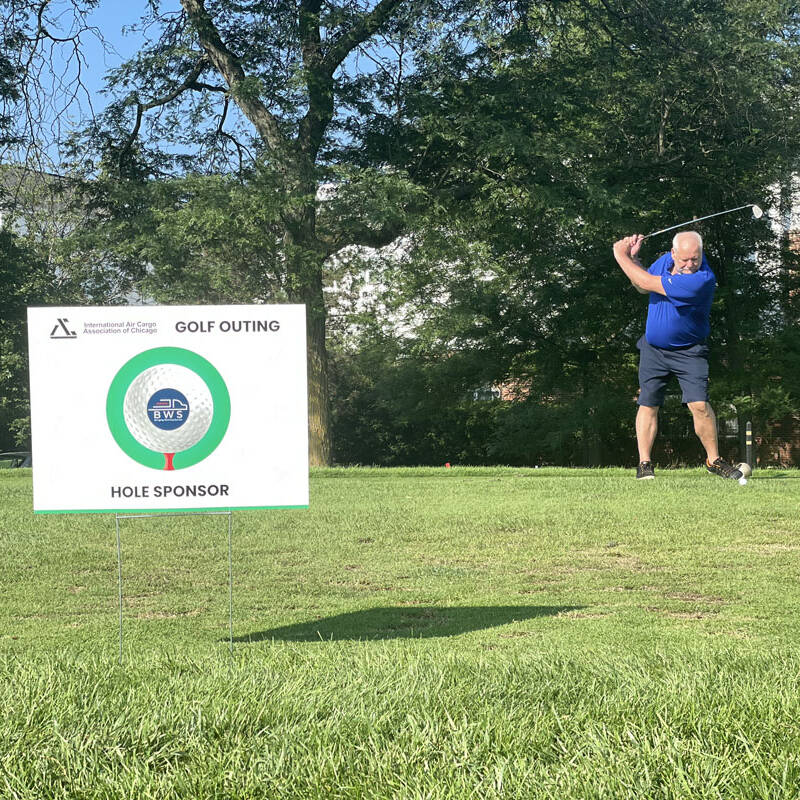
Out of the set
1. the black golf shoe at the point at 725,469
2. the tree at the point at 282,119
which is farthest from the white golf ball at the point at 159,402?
the tree at the point at 282,119

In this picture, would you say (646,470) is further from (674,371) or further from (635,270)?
(635,270)

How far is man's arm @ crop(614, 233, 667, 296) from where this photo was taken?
5.73m

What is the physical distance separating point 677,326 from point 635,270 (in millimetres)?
443

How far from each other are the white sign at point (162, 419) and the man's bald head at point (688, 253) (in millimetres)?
2405

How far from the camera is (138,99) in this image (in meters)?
30.5

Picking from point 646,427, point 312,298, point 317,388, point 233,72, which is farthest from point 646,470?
point 233,72

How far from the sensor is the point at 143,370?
6754mm

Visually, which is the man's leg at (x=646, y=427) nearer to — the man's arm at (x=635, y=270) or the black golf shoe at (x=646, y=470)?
the black golf shoe at (x=646, y=470)

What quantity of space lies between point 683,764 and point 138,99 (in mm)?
29311

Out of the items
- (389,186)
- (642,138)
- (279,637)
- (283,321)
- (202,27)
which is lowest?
(279,637)

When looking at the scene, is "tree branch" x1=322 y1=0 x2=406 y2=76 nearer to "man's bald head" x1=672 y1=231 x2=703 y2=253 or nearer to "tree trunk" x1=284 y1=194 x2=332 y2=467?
"tree trunk" x1=284 y1=194 x2=332 y2=467

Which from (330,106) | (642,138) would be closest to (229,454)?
(330,106)

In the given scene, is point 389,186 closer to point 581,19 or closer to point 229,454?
point 581,19

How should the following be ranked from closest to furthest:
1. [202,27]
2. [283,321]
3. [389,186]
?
[283,321], [389,186], [202,27]
